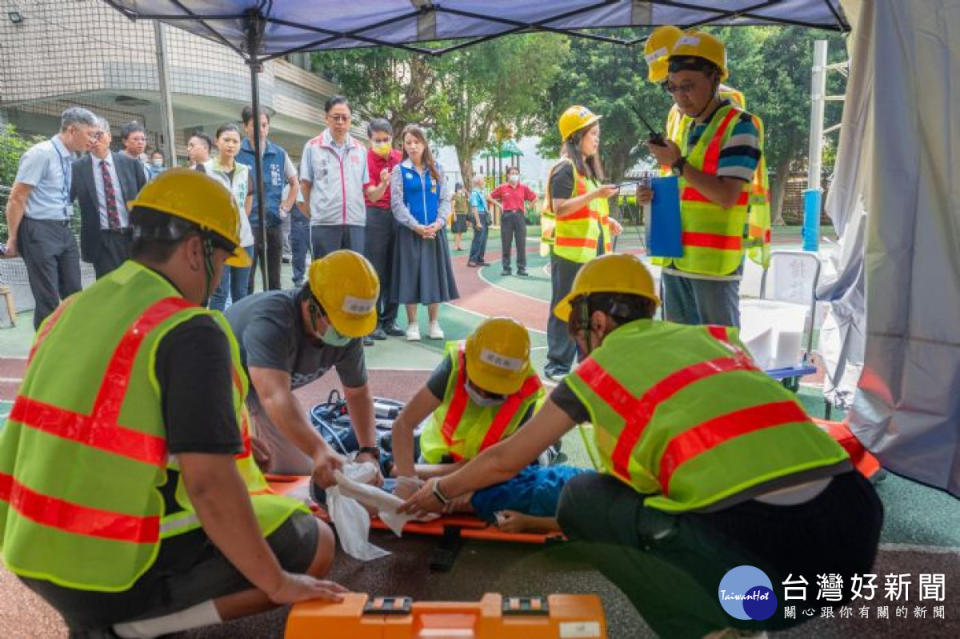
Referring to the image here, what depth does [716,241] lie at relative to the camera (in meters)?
3.38

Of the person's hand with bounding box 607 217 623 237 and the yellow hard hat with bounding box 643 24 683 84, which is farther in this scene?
the person's hand with bounding box 607 217 623 237

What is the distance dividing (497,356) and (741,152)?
1.42 metres

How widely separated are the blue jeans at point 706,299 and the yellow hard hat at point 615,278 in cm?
128

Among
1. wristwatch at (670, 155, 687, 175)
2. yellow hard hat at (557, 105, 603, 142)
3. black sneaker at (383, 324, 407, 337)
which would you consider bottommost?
black sneaker at (383, 324, 407, 337)

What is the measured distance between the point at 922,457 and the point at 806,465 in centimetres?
137

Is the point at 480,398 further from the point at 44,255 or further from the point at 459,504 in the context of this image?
the point at 44,255

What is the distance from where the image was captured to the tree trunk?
31.9 meters

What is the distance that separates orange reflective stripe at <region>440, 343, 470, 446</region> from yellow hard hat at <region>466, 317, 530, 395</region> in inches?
2.5

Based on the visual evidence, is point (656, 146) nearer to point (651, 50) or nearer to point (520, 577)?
point (651, 50)

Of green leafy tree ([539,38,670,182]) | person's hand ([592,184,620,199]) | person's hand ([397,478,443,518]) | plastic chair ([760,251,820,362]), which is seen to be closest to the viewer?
person's hand ([397,478,443,518])

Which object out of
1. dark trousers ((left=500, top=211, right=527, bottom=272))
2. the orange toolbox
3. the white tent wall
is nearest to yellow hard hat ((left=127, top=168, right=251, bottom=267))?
the orange toolbox

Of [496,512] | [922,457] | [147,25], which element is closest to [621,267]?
[496,512]

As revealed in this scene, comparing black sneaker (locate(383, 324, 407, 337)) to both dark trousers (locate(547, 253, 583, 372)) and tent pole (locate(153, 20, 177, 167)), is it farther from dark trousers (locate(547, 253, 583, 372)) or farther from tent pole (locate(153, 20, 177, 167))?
tent pole (locate(153, 20, 177, 167))

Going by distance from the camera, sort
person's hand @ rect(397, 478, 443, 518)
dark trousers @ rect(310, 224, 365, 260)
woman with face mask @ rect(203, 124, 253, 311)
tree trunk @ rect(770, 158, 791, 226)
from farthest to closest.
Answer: tree trunk @ rect(770, 158, 791, 226) < dark trousers @ rect(310, 224, 365, 260) < woman with face mask @ rect(203, 124, 253, 311) < person's hand @ rect(397, 478, 443, 518)
